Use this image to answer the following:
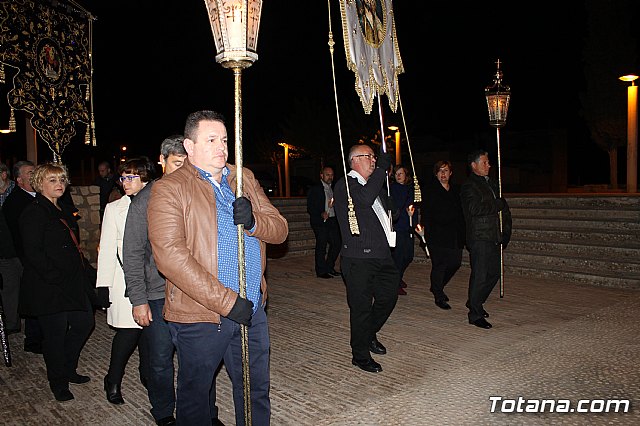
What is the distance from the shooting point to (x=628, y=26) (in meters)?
22.4

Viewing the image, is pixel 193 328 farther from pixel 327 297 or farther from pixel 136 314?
pixel 327 297

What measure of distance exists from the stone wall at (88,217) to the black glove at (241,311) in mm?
7354

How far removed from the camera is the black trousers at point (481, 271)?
21.7 ft

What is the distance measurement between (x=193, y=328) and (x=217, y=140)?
3.37 feet

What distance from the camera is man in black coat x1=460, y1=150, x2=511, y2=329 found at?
661cm

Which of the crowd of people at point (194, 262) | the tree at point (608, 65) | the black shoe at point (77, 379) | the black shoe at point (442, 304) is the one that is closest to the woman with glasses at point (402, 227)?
the crowd of people at point (194, 262)

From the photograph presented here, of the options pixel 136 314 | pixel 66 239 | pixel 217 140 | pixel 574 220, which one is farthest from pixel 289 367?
pixel 574 220

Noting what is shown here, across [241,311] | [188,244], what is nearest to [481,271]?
[241,311]

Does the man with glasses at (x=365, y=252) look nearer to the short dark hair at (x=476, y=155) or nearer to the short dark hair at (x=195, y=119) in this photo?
the short dark hair at (x=476, y=155)

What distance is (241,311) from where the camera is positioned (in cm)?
283

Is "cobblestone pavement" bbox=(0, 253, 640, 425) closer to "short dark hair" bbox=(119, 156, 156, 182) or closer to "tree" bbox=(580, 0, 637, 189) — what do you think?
"short dark hair" bbox=(119, 156, 156, 182)

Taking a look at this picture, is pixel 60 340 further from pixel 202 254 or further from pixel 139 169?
pixel 202 254

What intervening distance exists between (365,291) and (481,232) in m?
2.22

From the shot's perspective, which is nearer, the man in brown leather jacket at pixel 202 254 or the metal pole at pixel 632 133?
the man in brown leather jacket at pixel 202 254
